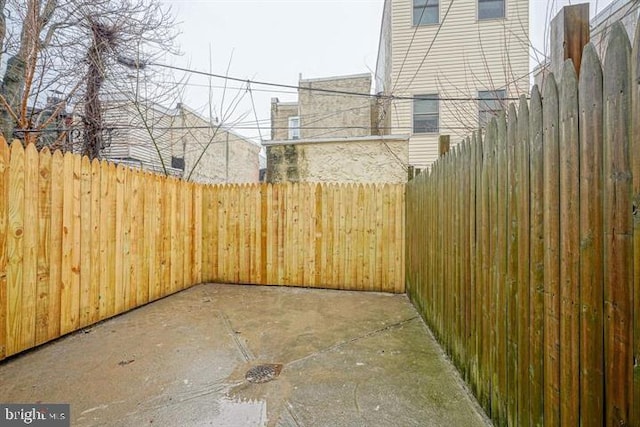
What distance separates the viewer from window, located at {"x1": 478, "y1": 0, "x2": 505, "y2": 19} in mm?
9211

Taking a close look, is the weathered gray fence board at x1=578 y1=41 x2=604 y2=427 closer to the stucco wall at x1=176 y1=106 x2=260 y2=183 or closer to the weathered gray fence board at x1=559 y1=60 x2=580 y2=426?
the weathered gray fence board at x1=559 y1=60 x2=580 y2=426

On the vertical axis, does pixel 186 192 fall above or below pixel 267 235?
above

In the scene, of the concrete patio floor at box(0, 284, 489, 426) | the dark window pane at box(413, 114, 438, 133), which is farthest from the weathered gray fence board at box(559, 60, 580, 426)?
the dark window pane at box(413, 114, 438, 133)

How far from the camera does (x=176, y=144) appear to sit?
1220 centimetres

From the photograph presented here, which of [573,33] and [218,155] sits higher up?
[218,155]

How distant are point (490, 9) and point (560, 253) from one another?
425 inches

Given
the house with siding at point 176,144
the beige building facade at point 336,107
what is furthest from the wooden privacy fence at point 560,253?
the beige building facade at point 336,107

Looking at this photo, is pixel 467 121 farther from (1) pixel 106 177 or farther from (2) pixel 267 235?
(1) pixel 106 177

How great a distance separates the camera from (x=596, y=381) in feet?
3.84

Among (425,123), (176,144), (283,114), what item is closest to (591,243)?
(425,123)

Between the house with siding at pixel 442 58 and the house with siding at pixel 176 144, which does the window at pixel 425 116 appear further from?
the house with siding at pixel 176 144

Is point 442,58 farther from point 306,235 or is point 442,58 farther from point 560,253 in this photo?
point 560,253

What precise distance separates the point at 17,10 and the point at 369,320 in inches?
294

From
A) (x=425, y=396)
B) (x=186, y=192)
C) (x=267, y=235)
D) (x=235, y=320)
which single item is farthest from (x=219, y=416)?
(x=186, y=192)
